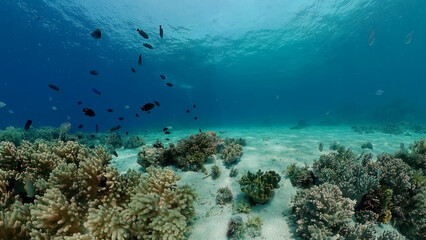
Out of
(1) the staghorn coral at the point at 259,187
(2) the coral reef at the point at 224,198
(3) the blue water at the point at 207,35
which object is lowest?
(2) the coral reef at the point at 224,198

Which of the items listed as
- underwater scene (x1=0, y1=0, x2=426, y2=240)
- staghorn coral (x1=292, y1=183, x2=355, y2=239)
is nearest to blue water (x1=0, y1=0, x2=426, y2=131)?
underwater scene (x1=0, y1=0, x2=426, y2=240)

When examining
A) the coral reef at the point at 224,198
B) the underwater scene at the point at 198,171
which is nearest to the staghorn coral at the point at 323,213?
the underwater scene at the point at 198,171

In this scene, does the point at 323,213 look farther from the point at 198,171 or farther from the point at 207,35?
the point at 207,35

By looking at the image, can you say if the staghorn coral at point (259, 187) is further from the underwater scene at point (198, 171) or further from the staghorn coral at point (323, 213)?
the staghorn coral at point (323, 213)

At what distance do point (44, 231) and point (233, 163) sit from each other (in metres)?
5.64

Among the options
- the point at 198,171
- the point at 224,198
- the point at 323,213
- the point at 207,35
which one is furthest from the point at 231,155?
the point at 207,35

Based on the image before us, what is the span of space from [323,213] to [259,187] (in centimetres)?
150

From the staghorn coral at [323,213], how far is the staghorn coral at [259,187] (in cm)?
90

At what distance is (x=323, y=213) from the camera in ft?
11.6

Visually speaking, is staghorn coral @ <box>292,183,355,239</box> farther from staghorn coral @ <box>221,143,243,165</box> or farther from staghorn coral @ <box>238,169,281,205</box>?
staghorn coral @ <box>221,143,243,165</box>

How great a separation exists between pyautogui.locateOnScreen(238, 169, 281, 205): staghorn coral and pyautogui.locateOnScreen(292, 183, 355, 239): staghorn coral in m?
0.90

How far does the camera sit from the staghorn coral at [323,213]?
11.1ft

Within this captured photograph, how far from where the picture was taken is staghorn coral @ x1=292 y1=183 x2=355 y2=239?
11.1ft

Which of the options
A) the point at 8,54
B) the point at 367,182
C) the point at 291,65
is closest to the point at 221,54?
the point at 291,65
